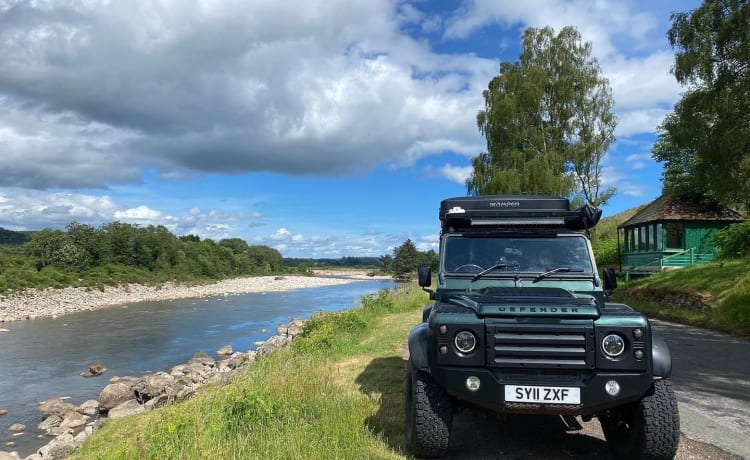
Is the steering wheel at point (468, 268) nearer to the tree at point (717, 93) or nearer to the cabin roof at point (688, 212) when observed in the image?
the tree at point (717, 93)

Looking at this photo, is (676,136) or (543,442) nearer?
(543,442)

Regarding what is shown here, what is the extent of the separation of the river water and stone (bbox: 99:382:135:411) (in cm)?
132

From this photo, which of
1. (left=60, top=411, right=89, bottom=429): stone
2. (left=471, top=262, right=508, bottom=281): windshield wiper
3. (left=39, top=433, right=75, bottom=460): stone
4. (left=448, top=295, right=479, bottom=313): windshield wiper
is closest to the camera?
(left=448, top=295, right=479, bottom=313): windshield wiper

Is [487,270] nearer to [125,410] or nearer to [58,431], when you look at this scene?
[125,410]

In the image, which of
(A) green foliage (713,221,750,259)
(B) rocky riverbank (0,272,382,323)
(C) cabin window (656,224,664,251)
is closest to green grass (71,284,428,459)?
(A) green foliage (713,221,750,259)

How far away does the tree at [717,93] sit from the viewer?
11.8m

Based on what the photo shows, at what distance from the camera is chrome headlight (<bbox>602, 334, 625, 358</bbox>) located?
381 cm

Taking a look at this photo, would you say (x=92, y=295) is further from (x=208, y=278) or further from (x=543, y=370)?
(x=543, y=370)

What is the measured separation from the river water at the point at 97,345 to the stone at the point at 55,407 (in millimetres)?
Answer: 214

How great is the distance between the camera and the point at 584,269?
5219mm

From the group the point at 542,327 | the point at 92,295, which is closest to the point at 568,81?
the point at 542,327

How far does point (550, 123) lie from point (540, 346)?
26206 millimetres

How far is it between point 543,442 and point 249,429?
2.93 meters

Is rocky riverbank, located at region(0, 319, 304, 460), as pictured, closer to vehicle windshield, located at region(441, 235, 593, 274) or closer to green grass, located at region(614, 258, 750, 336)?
vehicle windshield, located at region(441, 235, 593, 274)
